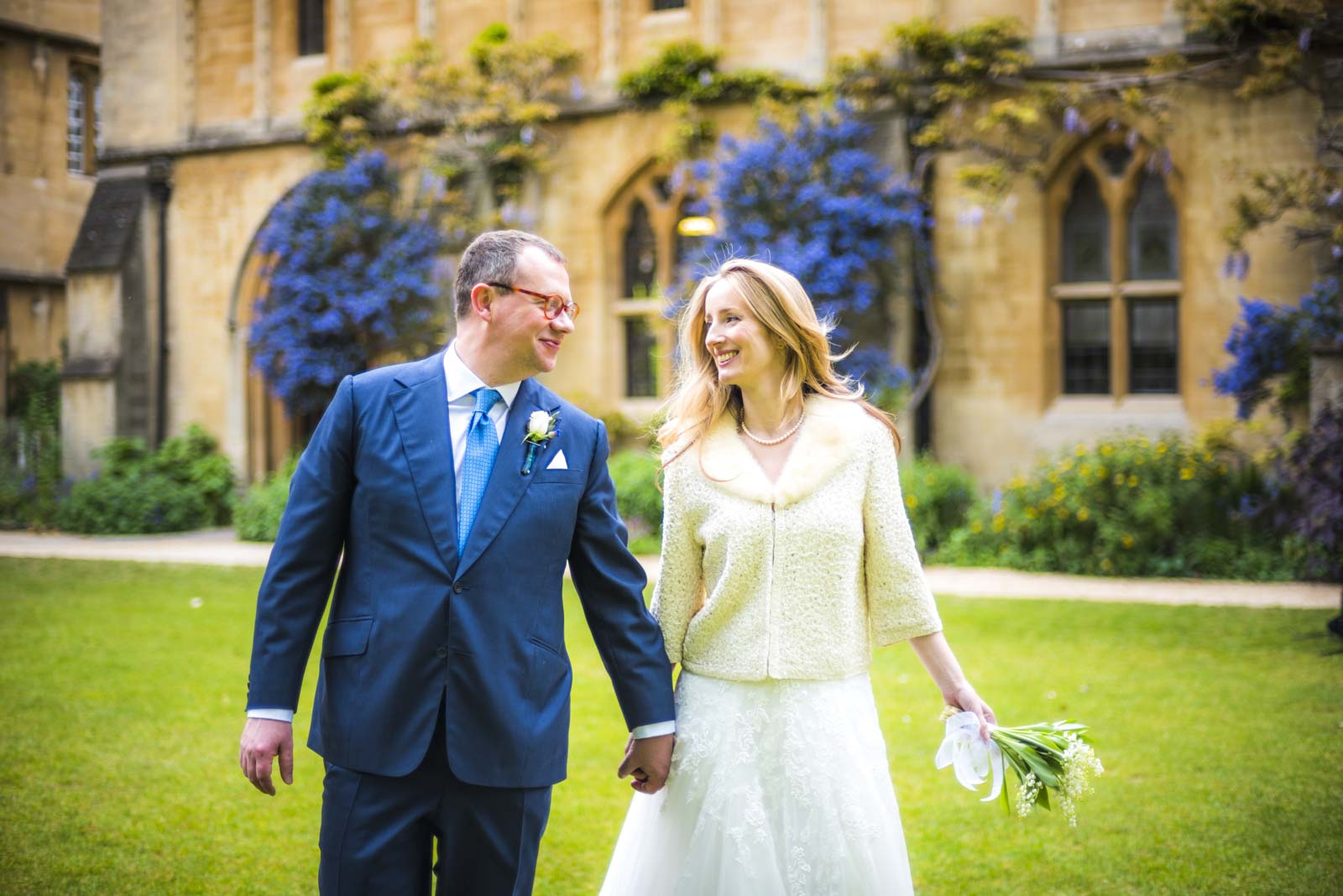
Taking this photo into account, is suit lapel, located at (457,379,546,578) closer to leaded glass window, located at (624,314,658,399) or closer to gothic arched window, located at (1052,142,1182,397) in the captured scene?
gothic arched window, located at (1052,142,1182,397)

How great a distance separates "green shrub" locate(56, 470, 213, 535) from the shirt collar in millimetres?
13207

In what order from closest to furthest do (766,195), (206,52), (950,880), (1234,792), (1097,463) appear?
(950,880)
(1234,792)
(1097,463)
(766,195)
(206,52)

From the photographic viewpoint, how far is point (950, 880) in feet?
13.2

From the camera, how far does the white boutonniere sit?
267 centimetres

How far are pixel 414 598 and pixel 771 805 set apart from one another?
3.24 feet

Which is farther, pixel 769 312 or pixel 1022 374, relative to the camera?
pixel 1022 374

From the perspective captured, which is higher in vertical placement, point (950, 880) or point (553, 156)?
point (553, 156)

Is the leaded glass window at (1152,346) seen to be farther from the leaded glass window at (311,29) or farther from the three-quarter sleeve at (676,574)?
the leaded glass window at (311,29)

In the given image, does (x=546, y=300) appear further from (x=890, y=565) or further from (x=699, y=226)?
(x=699, y=226)

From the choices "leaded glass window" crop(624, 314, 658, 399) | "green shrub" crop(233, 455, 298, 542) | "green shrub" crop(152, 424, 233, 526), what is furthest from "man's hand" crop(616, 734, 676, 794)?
"green shrub" crop(152, 424, 233, 526)

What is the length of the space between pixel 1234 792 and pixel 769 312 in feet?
10.9

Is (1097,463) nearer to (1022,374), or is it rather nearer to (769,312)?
(1022,374)

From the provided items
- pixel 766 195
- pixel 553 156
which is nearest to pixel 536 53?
pixel 553 156

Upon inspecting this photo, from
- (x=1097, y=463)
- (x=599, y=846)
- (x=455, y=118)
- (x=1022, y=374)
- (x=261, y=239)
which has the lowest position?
(x=599, y=846)
